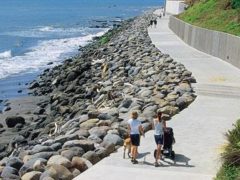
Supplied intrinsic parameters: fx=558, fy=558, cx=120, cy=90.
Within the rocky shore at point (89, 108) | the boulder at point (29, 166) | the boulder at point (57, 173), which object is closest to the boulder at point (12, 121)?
the rocky shore at point (89, 108)

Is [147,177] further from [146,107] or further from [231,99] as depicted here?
[231,99]

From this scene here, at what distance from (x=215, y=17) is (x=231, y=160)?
26.4 meters

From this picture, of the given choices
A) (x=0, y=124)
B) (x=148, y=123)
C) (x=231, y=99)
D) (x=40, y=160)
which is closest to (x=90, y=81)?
(x=0, y=124)

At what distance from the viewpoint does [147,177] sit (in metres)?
11.1

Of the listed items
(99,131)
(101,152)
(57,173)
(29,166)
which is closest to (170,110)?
(99,131)

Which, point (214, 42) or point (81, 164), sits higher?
point (214, 42)

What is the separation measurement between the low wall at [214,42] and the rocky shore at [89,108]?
2.93 metres

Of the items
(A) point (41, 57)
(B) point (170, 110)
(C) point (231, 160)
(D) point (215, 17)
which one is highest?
(D) point (215, 17)

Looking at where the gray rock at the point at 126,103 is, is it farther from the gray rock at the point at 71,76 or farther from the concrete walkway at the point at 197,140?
the gray rock at the point at 71,76

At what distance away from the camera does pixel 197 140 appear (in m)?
13.8

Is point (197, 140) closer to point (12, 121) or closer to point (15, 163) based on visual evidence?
point (15, 163)

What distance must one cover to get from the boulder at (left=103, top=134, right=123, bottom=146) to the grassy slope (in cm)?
1705

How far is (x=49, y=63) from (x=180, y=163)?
34233 millimetres

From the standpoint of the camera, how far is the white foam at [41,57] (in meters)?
43.0
